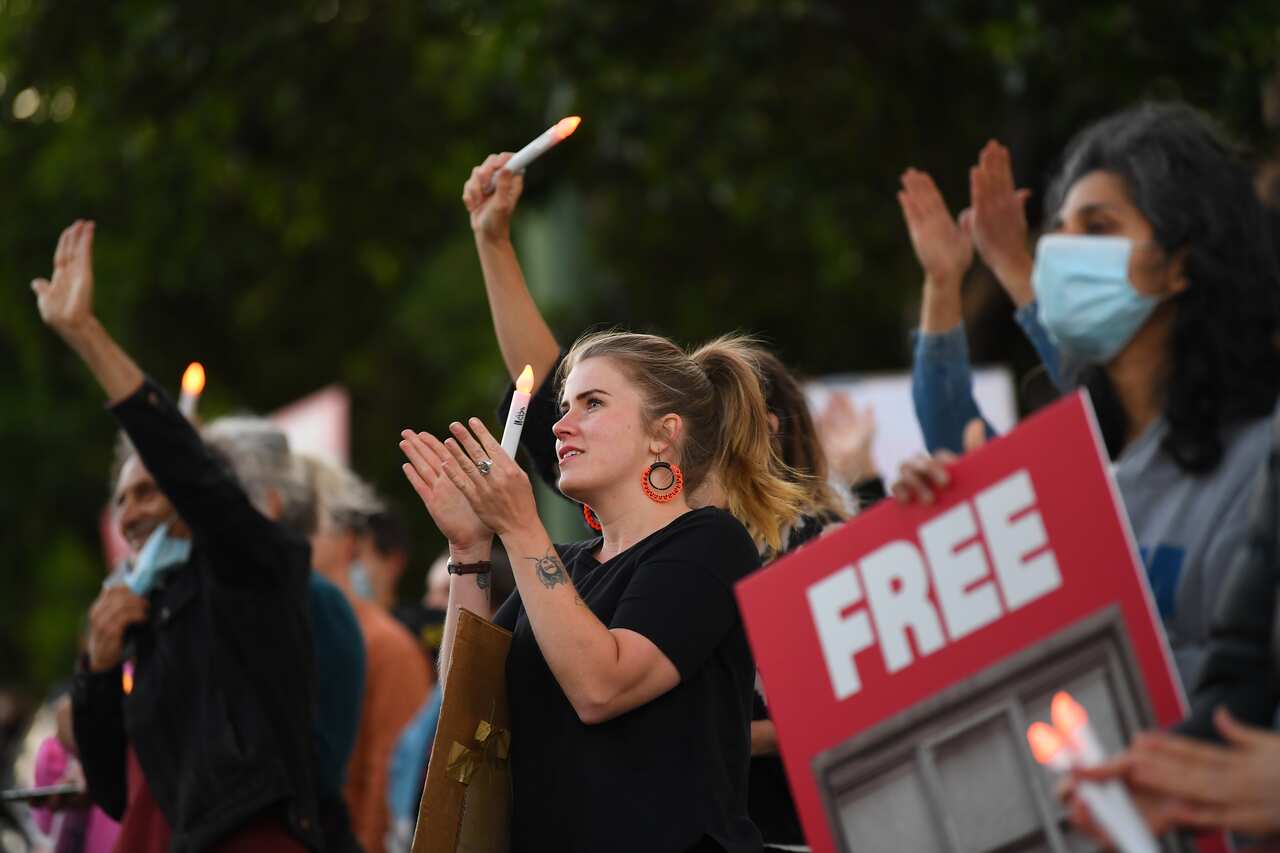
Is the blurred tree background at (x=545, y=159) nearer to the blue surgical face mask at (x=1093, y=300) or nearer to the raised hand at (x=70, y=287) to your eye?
the blue surgical face mask at (x=1093, y=300)

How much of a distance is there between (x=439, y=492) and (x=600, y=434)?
1.03ft

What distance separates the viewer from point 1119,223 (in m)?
3.26

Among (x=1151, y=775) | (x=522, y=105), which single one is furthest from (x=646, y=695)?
(x=522, y=105)

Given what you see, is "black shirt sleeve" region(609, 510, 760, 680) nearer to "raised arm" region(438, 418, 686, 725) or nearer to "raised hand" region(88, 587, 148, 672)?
"raised arm" region(438, 418, 686, 725)

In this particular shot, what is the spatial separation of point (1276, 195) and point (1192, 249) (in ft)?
8.39

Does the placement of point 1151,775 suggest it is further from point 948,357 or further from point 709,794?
point 948,357

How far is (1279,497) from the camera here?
2.48 meters

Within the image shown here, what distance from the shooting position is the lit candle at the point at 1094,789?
2.22m

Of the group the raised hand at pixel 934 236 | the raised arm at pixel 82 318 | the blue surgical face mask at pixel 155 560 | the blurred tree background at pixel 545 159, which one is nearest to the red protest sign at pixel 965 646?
the raised hand at pixel 934 236

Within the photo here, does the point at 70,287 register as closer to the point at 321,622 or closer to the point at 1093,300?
the point at 321,622

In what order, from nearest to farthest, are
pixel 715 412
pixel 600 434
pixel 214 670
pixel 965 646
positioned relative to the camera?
pixel 965 646 → pixel 600 434 → pixel 715 412 → pixel 214 670

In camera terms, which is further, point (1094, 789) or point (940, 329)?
point (940, 329)

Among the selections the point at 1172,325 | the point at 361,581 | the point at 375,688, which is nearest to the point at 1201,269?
the point at 1172,325

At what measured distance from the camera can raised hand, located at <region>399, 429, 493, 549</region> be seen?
3344 millimetres
